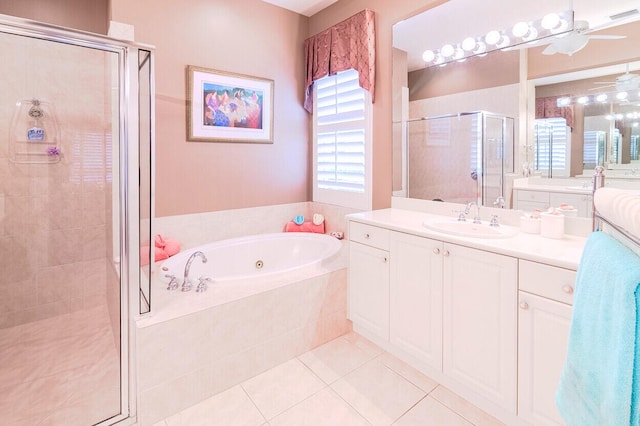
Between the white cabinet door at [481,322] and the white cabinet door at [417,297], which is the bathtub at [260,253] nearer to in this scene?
the white cabinet door at [417,297]

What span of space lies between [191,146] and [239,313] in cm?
150

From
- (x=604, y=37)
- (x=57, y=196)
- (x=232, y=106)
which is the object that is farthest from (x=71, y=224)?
(x=604, y=37)

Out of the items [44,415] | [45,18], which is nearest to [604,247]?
[44,415]

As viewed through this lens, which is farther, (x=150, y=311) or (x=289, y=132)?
(x=289, y=132)

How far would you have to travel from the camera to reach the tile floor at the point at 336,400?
1649 mm

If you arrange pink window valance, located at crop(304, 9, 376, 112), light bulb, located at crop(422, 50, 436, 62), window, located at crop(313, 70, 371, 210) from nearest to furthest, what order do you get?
light bulb, located at crop(422, 50, 436, 62), pink window valance, located at crop(304, 9, 376, 112), window, located at crop(313, 70, 371, 210)

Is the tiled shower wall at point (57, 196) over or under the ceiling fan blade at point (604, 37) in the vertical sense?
under

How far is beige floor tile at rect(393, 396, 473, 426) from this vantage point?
1.63 metres

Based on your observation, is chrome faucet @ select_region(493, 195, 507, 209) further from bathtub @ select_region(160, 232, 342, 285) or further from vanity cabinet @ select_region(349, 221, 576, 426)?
bathtub @ select_region(160, 232, 342, 285)

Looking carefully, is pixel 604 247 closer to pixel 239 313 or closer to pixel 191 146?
pixel 239 313

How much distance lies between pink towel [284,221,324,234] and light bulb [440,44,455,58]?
1.73 m

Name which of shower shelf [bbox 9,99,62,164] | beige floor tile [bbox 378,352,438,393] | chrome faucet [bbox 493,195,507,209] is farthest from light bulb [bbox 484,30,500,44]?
shower shelf [bbox 9,99,62,164]

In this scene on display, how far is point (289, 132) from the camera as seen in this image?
3271 millimetres

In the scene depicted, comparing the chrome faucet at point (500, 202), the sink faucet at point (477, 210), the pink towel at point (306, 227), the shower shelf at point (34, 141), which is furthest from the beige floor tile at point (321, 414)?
the shower shelf at point (34, 141)
